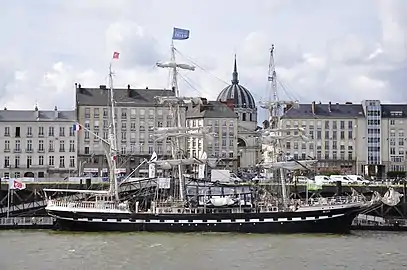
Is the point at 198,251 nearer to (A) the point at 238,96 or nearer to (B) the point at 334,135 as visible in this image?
(B) the point at 334,135

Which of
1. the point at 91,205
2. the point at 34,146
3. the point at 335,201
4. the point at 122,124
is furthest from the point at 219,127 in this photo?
→ the point at 335,201

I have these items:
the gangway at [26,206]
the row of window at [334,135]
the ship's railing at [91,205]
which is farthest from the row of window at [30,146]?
the ship's railing at [91,205]

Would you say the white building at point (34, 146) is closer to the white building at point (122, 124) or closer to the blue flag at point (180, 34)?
the white building at point (122, 124)

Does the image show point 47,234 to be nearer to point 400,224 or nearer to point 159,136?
point 159,136

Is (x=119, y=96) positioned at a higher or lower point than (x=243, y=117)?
lower

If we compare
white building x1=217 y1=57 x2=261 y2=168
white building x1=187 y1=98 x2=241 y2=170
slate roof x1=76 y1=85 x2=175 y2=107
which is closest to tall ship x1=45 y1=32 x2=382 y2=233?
slate roof x1=76 y1=85 x2=175 y2=107

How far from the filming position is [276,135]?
68.9m

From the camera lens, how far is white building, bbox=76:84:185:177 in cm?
10738

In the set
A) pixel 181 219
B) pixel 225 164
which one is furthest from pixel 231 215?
pixel 225 164

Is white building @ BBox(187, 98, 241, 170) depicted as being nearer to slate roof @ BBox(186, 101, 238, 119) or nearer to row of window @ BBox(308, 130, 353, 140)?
slate roof @ BBox(186, 101, 238, 119)

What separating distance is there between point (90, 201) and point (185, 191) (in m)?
7.95

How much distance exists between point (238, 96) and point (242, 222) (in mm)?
103685

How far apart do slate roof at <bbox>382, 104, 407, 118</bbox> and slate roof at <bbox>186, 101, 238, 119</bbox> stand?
896 inches

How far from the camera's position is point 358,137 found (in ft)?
387
